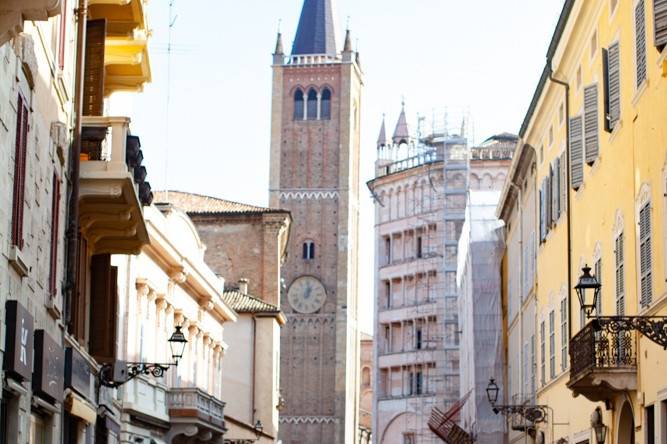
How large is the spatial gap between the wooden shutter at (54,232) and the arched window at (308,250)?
101985mm

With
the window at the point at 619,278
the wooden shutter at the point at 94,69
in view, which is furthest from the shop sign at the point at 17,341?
the window at the point at 619,278

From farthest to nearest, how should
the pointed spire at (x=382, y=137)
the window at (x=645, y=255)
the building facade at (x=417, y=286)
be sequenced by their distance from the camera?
the pointed spire at (x=382, y=137), the building facade at (x=417, y=286), the window at (x=645, y=255)

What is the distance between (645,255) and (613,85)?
11.4ft

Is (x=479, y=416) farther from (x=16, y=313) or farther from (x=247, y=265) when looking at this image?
(x=16, y=313)

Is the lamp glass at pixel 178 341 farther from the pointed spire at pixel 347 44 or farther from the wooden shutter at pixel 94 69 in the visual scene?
the pointed spire at pixel 347 44

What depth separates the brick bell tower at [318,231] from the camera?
116 meters

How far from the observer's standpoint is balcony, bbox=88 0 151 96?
22484 millimetres

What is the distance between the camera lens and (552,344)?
28.5 m

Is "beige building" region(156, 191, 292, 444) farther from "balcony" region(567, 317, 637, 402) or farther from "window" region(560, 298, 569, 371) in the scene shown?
"balcony" region(567, 317, 637, 402)

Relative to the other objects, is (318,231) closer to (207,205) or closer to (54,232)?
(207,205)

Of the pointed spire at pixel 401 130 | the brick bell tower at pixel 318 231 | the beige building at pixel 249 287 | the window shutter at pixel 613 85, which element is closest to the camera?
the window shutter at pixel 613 85

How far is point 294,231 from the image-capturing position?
121938mm

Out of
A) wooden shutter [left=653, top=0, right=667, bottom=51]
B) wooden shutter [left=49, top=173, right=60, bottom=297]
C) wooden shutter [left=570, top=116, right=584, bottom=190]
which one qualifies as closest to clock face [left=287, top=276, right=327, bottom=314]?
wooden shutter [left=570, top=116, right=584, bottom=190]

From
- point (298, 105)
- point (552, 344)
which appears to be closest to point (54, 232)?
point (552, 344)
